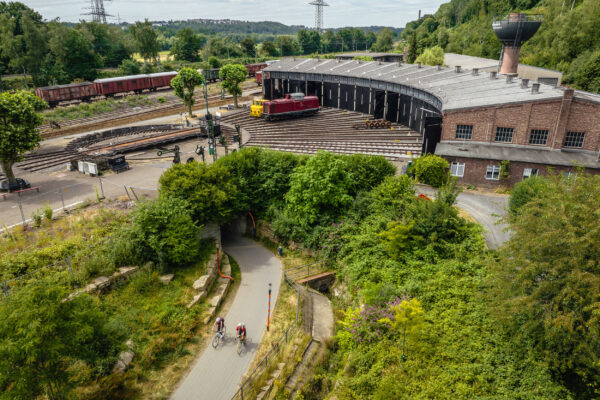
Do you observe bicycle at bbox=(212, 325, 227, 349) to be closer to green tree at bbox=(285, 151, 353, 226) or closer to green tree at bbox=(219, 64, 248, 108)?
green tree at bbox=(285, 151, 353, 226)

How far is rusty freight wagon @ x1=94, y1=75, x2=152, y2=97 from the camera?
6234cm

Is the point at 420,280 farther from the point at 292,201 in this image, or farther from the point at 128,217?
the point at 128,217

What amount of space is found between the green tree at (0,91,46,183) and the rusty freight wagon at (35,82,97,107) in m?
33.2

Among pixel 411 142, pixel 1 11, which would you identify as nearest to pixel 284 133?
pixel 411 142

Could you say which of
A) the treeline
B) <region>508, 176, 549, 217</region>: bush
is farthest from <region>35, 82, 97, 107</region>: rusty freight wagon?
the treeline

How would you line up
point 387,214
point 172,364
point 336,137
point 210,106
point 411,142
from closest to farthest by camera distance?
1. point 172,364
2. point 387,214
3. point 411,142
4. point 336,137
5. point 210,106

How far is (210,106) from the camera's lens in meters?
61.5

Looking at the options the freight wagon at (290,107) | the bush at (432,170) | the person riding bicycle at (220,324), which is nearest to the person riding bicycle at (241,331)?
the person riding bicycle at (220,324)

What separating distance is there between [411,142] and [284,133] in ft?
48.0

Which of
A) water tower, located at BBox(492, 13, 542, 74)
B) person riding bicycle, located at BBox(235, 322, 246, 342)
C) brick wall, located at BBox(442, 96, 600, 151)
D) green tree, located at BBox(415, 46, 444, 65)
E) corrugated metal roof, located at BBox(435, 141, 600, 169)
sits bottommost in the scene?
person riding bicycle, located at BBox(235, 322, 246, 342)

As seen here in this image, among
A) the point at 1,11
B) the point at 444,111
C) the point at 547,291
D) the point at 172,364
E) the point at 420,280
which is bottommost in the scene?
the point at 172,364

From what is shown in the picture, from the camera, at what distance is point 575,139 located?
95.1 feet

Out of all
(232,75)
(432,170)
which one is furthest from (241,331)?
(232,75)

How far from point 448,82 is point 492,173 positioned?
15724 mm
